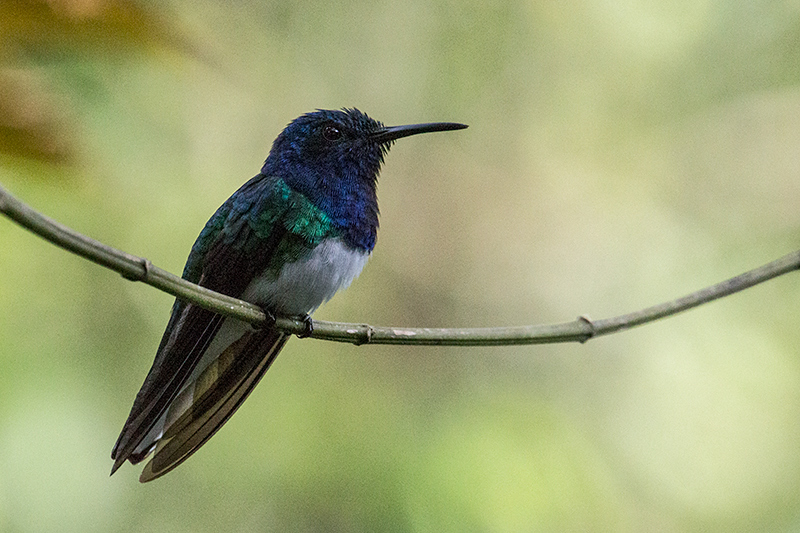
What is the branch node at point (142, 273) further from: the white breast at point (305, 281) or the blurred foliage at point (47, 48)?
the white breast at point (305, 281)

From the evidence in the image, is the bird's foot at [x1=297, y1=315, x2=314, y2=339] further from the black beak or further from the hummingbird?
the black beak

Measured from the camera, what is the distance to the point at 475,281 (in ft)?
18.0

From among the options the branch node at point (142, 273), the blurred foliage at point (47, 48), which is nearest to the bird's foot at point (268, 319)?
the branch node at point (142, 273)

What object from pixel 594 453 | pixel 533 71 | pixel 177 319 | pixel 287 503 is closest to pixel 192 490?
pixel 287 503

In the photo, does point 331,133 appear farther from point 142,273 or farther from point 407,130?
point 142,273

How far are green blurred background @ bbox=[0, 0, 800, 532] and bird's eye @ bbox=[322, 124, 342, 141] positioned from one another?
0.76 m

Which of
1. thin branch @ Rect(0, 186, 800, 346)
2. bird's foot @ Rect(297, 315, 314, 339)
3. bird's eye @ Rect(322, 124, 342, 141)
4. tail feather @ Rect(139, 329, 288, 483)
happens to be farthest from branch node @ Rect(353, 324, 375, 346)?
bird's eye @ Rect(322, 124, 342, 141)

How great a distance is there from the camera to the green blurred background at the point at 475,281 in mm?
4293

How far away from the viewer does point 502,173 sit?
5.95m

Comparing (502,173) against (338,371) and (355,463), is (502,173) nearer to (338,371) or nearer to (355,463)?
(338,371)

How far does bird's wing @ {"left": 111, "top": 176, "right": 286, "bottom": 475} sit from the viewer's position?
102 inches

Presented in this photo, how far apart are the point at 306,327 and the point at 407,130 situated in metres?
0.94

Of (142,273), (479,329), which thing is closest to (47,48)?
(142,273)

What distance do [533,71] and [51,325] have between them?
13.8ft
